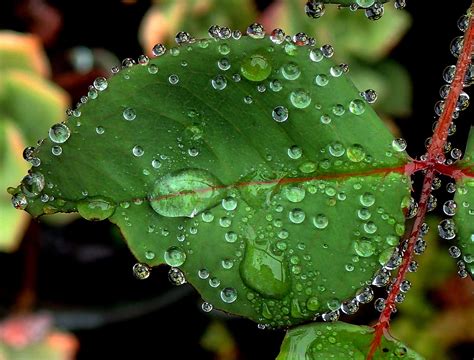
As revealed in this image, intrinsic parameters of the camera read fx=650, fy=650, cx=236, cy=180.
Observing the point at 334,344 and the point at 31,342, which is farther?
the point at 31,342

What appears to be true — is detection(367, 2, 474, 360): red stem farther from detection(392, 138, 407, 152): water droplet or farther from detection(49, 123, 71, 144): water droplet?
detection(49, 123, 71, 144): water droplet

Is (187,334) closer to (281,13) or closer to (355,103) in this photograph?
(281,13)

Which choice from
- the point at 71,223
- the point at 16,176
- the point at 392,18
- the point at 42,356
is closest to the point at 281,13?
the point at 392,18

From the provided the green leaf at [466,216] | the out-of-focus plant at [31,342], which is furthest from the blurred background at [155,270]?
the green leaf at [466,216]

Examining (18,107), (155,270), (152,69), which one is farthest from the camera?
(155,270)

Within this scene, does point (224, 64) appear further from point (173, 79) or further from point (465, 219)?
point (465, 219)

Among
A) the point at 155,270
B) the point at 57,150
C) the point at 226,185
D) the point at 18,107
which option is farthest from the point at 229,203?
the point at 155,270

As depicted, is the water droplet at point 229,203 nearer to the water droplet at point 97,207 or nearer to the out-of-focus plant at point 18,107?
the water droplet at point 97,207
